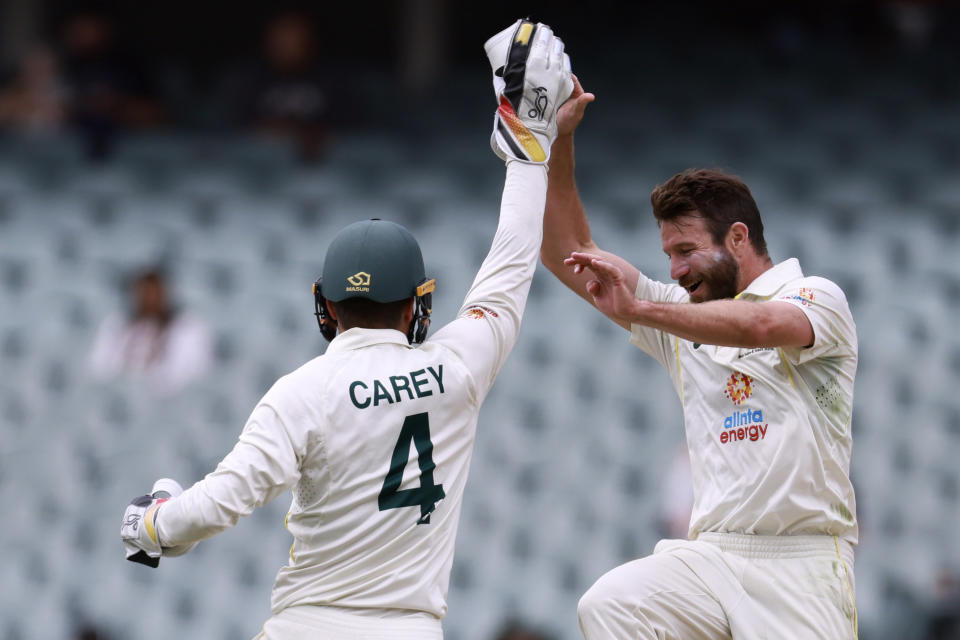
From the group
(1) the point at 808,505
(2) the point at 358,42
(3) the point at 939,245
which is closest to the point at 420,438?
(1) the point at 808,505

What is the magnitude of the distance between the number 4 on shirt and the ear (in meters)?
1.18

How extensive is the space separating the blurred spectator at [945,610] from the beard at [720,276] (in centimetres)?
462

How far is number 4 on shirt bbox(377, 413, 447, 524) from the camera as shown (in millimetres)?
3898

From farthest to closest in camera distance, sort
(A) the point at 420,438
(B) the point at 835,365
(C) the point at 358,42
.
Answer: (C) the point at 358,42
(B) the point at 835,365
(A) the point at 420,438

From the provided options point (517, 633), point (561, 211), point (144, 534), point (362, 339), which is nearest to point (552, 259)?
point (561, 211)

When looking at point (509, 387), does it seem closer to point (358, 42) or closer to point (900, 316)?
point (900, 316)

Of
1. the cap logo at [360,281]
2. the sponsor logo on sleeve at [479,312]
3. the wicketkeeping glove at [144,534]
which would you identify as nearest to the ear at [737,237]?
the sponsor logo on sleeve at [479,312]

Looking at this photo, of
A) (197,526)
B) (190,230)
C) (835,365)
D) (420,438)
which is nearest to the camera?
(197,526)

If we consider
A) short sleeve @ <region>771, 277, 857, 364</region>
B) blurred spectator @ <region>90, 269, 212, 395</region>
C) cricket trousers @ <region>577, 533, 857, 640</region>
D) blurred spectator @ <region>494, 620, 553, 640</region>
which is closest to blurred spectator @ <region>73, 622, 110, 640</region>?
blurred spectator @ <region>90, 269, 212, 395</region>

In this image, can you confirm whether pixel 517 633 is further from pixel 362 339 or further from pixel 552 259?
pixel 362 339

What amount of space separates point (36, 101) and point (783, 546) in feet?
32.9

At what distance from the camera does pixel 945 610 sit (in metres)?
8.32

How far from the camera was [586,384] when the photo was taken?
9.86m

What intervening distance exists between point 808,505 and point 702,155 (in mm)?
7499
